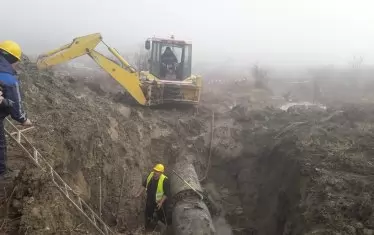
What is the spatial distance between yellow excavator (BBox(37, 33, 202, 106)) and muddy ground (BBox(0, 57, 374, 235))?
554mm

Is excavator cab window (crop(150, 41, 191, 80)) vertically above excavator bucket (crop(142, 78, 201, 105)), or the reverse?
excavator cab window (crop(150, 41, 191, 80))

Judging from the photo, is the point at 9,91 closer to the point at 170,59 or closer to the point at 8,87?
the point at 8,87

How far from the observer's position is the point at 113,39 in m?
73.9

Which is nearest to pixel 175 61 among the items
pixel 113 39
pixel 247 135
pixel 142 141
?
pixel 247 135

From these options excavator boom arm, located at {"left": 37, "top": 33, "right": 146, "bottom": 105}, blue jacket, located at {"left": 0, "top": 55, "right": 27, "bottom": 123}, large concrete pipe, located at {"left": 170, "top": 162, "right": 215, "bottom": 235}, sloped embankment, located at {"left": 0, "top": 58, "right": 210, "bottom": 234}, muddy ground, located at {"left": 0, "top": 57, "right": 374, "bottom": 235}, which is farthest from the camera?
excavator boom arm, located at {"left": 37, "top": 33, "right": 146, "bottom": 105}

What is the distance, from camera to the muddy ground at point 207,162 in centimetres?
649

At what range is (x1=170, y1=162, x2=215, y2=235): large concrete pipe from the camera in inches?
330

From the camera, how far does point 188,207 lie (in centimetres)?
910

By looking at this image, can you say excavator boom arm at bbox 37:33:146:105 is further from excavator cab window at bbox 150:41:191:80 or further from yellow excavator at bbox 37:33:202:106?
excavator cab window at bbox 150:41:191:80

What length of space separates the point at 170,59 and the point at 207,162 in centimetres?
494

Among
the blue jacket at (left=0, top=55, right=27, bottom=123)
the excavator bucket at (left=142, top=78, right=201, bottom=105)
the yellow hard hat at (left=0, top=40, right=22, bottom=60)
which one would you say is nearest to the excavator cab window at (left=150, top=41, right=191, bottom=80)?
the excavator bucket at (left=142, top=78, right=201, bottom=105)

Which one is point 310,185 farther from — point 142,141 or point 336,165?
point 142,141

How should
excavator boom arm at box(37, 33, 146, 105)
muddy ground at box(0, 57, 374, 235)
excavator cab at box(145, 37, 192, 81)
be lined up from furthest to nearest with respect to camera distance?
excavator cab at box(145, 37, 192, 81)
excavator boom arm at box(37, 33, 146, 105)
muddy ground at box(0, 57, 374, 235)

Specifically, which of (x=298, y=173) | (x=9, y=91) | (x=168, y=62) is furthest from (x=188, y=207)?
(x=168, y=62)
